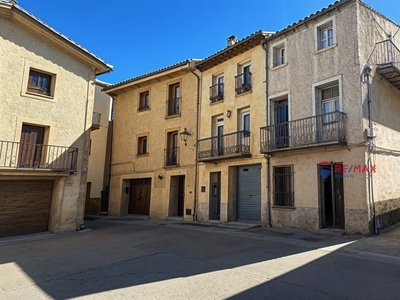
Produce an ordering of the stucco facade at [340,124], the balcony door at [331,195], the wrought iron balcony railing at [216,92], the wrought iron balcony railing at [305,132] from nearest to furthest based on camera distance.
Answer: the stucco facade at [340,124] → the wrought iron balcony railing at [305,132] → the balcony door at [331,195] → the wrought iron balcony railing at [216,92]

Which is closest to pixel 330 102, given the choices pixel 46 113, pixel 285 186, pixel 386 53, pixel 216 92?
pixel 386 53

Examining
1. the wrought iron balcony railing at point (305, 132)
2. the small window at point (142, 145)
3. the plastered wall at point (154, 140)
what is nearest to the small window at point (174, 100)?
the plastered wall at point (154, 140)

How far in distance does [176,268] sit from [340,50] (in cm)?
958

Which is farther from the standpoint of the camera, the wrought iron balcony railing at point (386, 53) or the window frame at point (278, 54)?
the window frame at point (278, 54)

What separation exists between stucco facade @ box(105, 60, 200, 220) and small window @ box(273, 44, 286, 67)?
4.93 metres

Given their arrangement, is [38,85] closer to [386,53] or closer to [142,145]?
[142,145]

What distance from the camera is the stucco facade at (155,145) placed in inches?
647

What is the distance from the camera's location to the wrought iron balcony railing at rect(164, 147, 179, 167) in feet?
55.5

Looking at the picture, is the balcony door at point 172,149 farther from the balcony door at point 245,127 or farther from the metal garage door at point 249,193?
the balcony door at point 245,127

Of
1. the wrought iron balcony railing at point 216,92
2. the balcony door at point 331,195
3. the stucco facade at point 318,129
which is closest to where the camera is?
the stucco facade at point 318,129

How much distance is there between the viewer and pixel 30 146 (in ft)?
39.5

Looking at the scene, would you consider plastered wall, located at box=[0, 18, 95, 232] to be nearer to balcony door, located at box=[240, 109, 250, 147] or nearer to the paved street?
the paved street

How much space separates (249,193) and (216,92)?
5752 mm

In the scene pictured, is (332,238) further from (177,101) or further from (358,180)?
(177,101)
